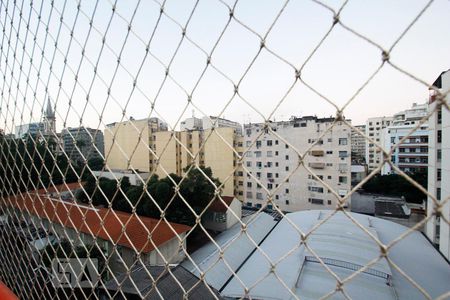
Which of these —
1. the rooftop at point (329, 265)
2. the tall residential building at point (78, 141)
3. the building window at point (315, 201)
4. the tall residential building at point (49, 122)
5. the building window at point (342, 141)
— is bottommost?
the rooftop at point (329, 265)

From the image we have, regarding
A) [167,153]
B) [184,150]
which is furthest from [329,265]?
[167,153]

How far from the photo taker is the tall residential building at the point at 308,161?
6121 mm

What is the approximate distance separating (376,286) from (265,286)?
3.68 ft

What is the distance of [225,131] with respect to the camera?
269 inches

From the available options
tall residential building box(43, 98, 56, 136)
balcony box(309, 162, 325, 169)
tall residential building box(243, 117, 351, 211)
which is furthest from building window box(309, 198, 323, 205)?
tall residential building box(43, 98, 56, 136)

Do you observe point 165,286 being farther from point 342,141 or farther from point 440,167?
point 342,141

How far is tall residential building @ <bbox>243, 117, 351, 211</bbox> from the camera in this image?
6121 mm

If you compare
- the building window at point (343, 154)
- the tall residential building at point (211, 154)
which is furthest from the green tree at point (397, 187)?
the tall residential building at point (211, 154)

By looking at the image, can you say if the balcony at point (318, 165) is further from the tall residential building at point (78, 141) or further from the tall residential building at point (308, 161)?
the tall residential building at point (78, 141)

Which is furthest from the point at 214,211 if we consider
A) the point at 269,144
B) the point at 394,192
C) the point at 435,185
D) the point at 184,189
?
the point at 394,192

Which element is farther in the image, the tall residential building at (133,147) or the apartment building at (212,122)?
the tall residential building at (133,147)

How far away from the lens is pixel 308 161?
221 inches

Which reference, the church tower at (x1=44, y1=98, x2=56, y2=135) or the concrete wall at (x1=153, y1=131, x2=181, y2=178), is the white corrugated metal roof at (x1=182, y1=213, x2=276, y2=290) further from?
the concrete wall at (x1=153, y1=131, x2=181, y2=178)

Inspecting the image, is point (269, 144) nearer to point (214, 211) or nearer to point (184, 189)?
point (214, 211)
